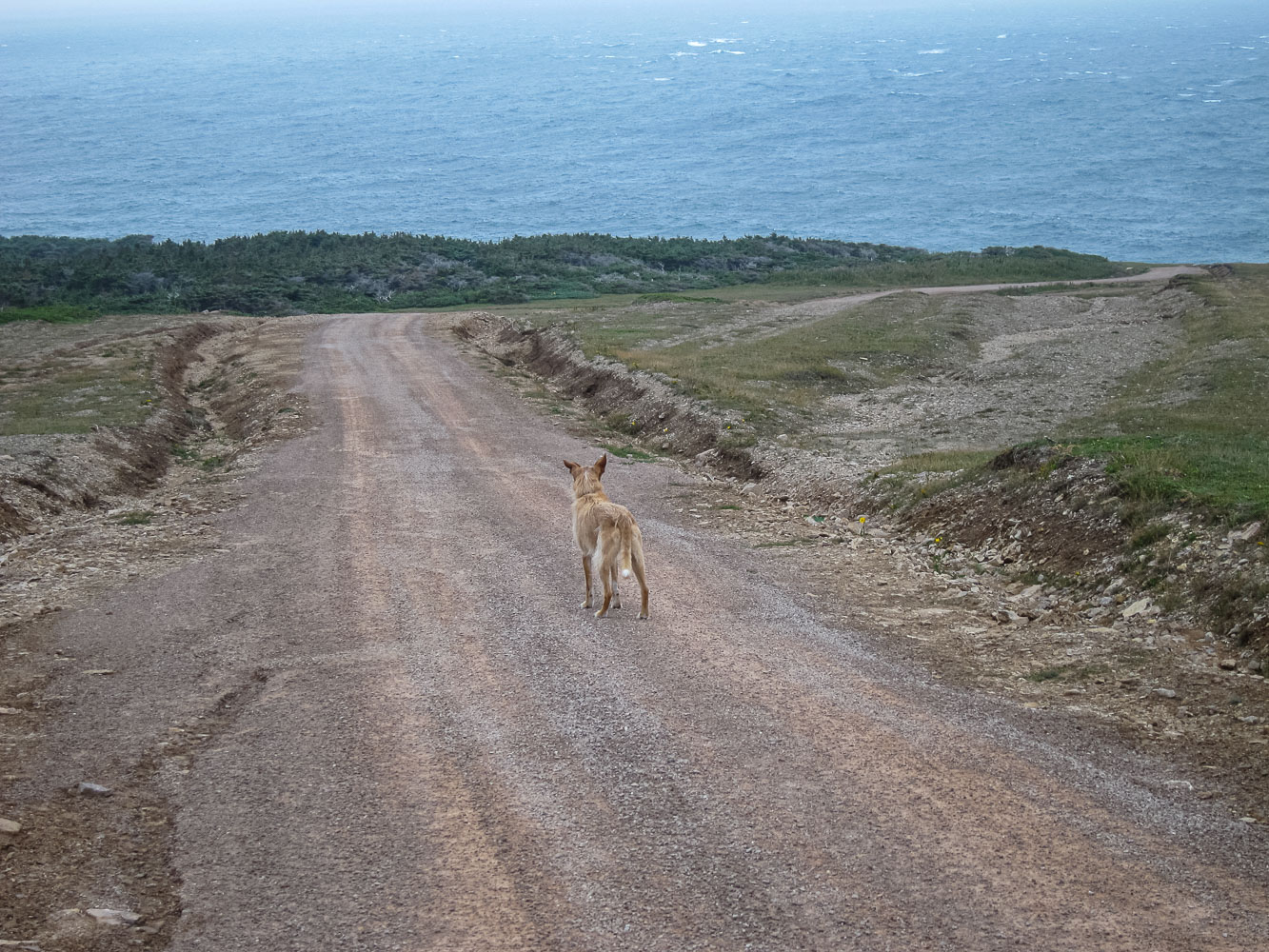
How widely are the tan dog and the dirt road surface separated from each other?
42 cm

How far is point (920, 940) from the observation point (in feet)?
19.8

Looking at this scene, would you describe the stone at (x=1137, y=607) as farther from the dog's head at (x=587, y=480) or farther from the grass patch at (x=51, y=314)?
the grass patch at (x=51, y=314)

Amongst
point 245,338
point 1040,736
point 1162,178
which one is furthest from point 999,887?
point 1162,178

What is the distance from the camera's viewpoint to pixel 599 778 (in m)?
8.27

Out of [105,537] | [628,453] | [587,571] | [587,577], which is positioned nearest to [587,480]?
[587,571]

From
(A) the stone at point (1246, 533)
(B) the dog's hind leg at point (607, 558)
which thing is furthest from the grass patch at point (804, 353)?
(A) the stone at point (1246, 533)

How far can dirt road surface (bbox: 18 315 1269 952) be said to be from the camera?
20.9ft

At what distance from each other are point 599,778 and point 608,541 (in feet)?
13.3

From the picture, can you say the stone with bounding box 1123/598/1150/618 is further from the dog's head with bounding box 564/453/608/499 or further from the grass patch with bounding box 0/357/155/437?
the grass patch with bounding box 0/357/155/437

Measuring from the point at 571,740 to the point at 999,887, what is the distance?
377 cm

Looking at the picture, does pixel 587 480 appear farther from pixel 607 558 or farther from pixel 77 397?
pixel 77 397

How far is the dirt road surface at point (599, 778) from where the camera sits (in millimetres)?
6371

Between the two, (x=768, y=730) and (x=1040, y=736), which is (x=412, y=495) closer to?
(x=768, y=730)

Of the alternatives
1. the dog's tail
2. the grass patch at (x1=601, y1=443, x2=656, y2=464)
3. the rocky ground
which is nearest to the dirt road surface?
the rocky ground
